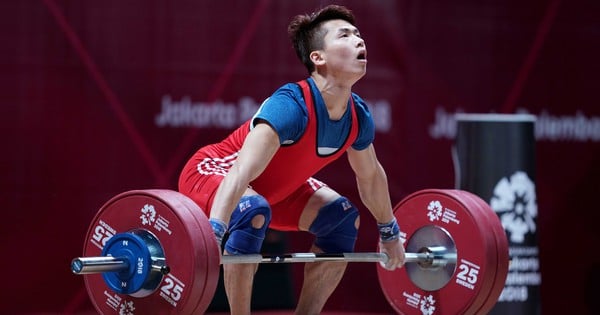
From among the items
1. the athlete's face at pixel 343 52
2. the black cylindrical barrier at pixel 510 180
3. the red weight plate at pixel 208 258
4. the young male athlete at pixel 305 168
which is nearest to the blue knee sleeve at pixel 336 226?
the young male athlete at pixel 305 168

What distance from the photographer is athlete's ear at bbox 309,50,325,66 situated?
355 cm

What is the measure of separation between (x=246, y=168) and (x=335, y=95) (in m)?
0.48

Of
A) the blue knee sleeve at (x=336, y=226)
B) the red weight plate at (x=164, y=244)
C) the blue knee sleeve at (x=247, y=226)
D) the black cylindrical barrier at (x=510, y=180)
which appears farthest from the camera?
the black cylindrical barrier at (x=510, y=180)

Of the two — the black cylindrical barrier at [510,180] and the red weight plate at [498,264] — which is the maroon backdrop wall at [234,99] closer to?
the black cylindrical barrier at [510,180]

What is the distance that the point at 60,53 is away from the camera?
449cm

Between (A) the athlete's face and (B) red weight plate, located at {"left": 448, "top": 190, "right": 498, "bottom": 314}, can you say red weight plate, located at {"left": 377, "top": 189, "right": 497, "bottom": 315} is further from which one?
(A) the athlete's face

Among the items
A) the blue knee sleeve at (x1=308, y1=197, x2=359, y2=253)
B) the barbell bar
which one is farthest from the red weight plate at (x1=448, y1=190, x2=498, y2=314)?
the blue knee sleeve at (x1=308, y1=197, x2=359, y2=253)

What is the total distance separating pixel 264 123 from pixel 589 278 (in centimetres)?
306

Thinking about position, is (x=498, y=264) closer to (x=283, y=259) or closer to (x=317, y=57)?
(x=283, y=259)

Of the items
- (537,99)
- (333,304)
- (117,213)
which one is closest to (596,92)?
(537,99)

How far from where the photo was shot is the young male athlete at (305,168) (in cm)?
330

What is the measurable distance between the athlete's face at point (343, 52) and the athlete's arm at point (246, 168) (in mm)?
376

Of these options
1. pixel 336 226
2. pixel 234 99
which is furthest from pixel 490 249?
pixel 234 99

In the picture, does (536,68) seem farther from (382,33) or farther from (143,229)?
(143,229)
